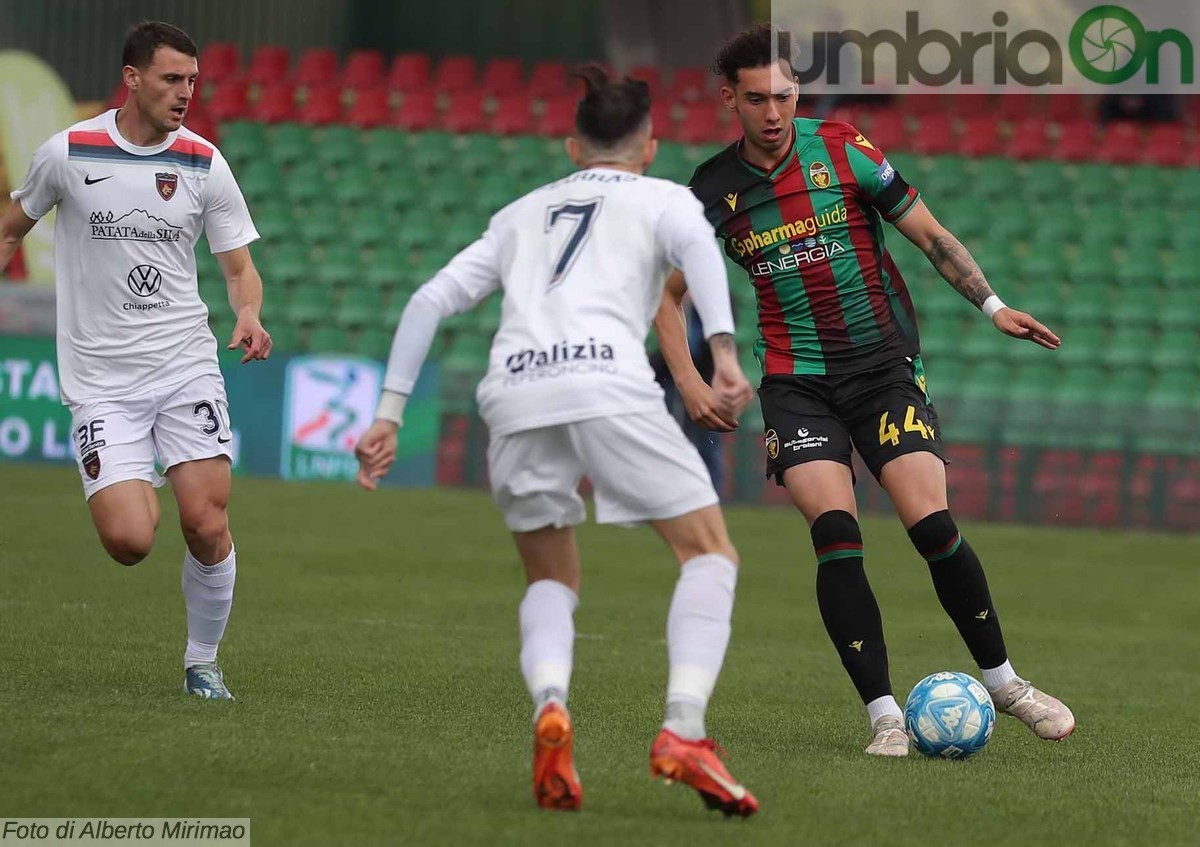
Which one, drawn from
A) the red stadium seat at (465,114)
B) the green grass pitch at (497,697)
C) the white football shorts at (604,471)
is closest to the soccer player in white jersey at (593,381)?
the white football shorts at (604,471)

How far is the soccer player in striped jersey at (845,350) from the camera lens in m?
5.93

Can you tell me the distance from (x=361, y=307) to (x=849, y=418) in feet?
41.9

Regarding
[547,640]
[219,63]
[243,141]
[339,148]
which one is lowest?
[547,640]

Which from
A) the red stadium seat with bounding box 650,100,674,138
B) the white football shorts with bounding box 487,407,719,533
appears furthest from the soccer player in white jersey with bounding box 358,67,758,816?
the red stadium seat with bounding box 650,100,674,138

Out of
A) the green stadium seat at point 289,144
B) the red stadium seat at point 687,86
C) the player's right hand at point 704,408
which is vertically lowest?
the player's right hand at point 704,408

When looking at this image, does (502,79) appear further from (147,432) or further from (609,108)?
(609,108)

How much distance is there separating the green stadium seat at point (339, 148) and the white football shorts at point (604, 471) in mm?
15873

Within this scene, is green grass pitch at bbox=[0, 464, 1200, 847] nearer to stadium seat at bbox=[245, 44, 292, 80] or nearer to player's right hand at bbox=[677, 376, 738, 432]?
player's right hand at bbox=[677, 376, 738, 432]

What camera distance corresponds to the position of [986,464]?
14.8 metres

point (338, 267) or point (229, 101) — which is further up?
point (229, 101)

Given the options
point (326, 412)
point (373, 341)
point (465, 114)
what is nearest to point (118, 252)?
point (326, 412)

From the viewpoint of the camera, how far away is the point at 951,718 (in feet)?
18.8

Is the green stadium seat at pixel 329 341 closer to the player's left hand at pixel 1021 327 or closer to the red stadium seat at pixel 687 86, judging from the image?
the red stadium seat at pixel 687 86

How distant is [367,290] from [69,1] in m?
5.56
